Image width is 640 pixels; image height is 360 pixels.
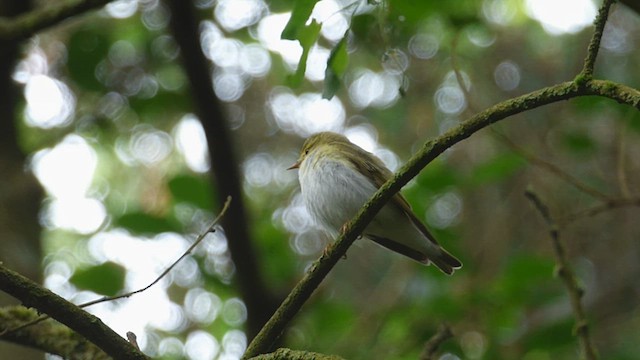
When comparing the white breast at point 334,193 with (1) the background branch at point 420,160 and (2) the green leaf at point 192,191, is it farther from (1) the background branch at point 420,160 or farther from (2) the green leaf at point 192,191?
(1) the background branch at point 420,160

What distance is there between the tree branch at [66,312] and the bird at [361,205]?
1963 millimetres

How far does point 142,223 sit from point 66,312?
2485 millimetres

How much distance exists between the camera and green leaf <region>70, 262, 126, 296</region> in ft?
14.9

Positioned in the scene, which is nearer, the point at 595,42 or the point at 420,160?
the point at 595,42

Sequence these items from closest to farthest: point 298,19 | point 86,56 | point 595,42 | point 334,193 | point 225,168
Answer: point 595,42 < point 298,19 < point 334,193 < point 225,168 < point 86,56

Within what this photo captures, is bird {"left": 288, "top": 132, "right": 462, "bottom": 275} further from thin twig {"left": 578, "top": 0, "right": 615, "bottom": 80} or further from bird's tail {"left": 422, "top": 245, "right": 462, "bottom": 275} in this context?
thin twig {"left": 578, "top": 0, "right": 615, "bottom": 80}

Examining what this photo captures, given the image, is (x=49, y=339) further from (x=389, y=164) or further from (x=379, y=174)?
(x=389, y=164)

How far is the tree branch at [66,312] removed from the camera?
6.86ft

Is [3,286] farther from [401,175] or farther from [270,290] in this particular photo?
[270,290]

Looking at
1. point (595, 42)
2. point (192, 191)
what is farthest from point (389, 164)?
point (595, 42)

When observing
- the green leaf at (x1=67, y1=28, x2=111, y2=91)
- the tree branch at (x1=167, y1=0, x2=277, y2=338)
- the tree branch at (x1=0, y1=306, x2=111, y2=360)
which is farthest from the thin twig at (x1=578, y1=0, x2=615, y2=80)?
the green leaf at (x1=67, y1=28, x2=111, y2=91)

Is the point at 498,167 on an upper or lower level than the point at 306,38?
upper

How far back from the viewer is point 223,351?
6.29m

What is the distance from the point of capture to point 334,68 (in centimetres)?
271
